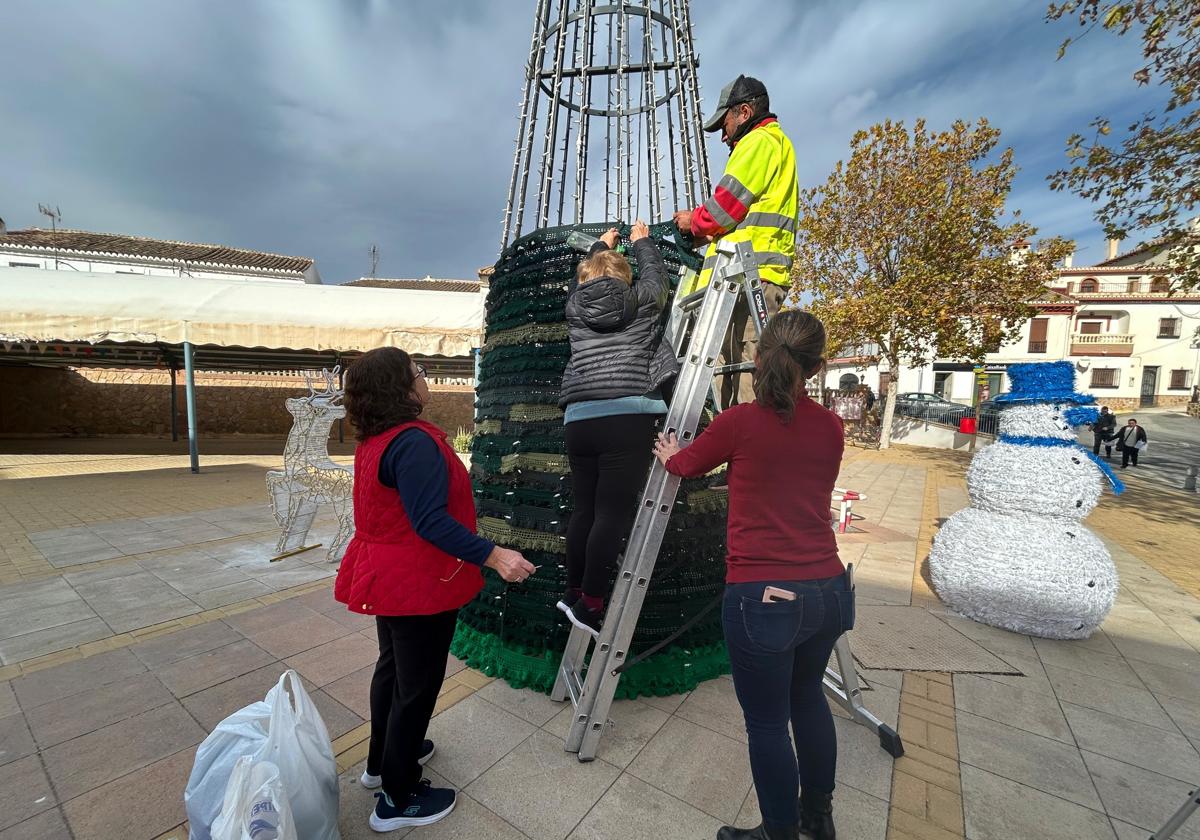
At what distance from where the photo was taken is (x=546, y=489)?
8.77ft

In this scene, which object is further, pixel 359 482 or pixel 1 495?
pixel 1 495

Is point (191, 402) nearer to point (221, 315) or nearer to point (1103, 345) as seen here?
point (221, 315)

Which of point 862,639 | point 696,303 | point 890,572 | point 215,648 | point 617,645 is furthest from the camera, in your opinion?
point 890,572

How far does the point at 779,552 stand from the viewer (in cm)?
157

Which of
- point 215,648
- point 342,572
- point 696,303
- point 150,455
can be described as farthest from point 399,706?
point 150,455

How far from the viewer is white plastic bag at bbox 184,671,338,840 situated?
1.50m

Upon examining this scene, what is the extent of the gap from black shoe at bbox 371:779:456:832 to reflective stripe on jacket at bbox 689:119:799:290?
2377 millimetres

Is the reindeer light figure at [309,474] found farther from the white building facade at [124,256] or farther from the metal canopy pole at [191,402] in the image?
the white building facade at [124,256]

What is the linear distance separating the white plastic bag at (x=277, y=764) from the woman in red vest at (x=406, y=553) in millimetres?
214

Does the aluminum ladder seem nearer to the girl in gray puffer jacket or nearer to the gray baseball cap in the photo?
the girl in gray puffer jacket

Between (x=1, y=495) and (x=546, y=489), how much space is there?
9.88 meters

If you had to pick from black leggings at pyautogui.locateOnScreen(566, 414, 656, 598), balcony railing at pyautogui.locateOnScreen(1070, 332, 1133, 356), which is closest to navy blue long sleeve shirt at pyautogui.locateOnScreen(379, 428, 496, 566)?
black leggings at pyautogui.locateOnScreen(566, 414, 656, 598)

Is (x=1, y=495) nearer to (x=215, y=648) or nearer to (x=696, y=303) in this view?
(x=215, y=648)

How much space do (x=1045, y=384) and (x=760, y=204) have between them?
299cm
